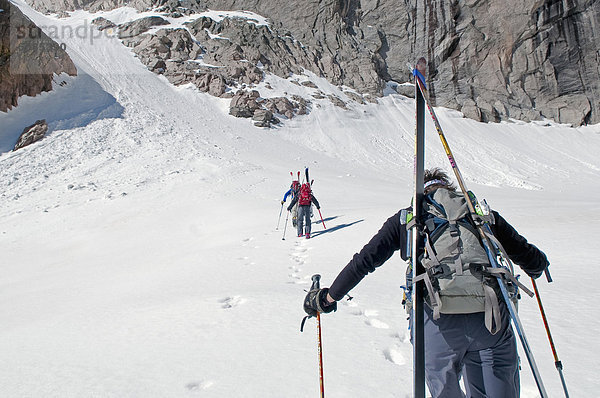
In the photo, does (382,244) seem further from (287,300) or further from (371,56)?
(371,56)

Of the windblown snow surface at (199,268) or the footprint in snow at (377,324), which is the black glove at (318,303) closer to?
the windblown snow surface at (199,268)

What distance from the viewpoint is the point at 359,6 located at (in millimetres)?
52969

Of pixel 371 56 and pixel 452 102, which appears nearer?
pixel 452 102

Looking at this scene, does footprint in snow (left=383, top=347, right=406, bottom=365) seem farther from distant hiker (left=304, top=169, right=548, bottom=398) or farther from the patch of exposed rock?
the patch of exposed rock

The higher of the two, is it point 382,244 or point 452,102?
point 452,102

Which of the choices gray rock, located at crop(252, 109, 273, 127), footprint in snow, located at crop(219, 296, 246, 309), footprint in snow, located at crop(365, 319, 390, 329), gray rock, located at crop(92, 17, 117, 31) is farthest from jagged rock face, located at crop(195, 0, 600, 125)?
footprint in snow, located at crop(365, 319, 390, 329)

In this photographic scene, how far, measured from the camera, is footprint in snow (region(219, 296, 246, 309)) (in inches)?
168

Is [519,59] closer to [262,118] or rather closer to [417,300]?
[262,118]

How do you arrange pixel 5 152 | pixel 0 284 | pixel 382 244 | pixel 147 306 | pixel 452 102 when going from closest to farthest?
pixel 382 244 → pixel 147 306 → pixel 0 284 → pixel 5 152 → pixel 452 102

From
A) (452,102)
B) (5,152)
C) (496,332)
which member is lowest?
(496,332)

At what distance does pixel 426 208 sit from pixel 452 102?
4800cm

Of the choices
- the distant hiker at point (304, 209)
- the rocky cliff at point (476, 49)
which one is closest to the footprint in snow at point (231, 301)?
the distant hiker at point (304, 209)

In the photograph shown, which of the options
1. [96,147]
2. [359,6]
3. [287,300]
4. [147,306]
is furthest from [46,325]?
[359,6]

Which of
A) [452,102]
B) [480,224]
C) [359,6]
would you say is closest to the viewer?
[480,224]
